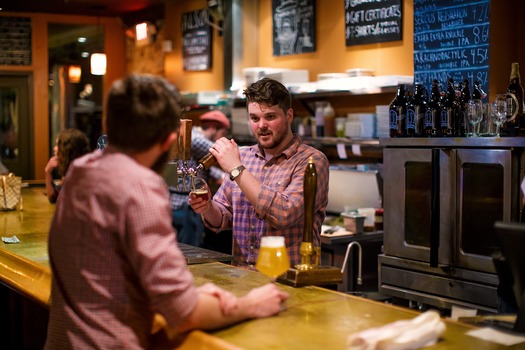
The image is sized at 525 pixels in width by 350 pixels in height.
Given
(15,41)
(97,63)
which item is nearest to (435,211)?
(97,63)

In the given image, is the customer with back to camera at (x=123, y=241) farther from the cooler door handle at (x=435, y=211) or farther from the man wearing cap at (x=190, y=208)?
the man wearing cap at (x=190, y=208)

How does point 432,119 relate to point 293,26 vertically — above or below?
below

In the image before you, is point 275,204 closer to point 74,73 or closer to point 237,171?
point 237,171

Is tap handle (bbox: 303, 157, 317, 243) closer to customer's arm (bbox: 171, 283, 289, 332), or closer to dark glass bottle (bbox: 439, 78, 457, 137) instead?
customer's arm (bbox: 171, 283, 289, 332)

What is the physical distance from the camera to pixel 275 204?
3.25 m

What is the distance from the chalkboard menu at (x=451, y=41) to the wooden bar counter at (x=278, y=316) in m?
2.88

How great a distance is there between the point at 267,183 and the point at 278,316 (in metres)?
1.25

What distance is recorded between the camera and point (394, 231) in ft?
15.8

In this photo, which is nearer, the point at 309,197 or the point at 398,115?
the point at 309,197

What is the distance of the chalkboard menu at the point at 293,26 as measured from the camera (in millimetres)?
7632

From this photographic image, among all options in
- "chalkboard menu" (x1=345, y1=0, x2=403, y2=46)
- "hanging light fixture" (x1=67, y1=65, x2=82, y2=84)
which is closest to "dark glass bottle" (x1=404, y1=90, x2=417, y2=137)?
"chalkboard menu" (x1=345, y1=0, x2=403, y2=46)

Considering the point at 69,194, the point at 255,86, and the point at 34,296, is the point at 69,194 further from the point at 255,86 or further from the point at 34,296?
the point at 255,86

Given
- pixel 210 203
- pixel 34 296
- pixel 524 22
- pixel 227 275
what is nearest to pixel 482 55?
pixel 524 22

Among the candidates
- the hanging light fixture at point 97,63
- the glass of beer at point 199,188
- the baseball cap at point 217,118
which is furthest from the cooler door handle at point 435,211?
the hanging light fixture at point 97,63
